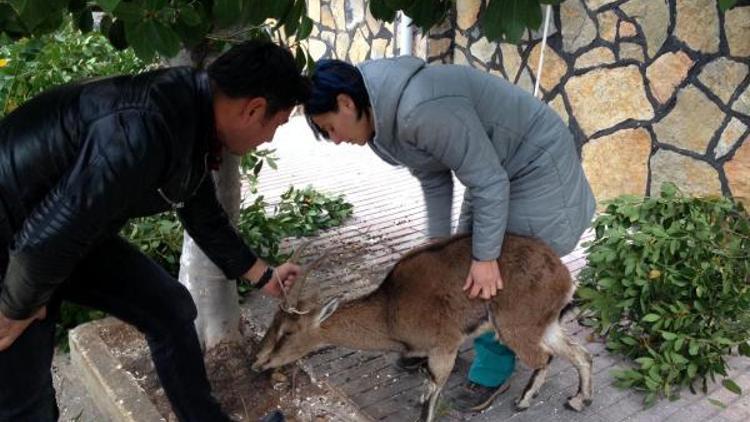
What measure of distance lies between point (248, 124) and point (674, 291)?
8.85 ft

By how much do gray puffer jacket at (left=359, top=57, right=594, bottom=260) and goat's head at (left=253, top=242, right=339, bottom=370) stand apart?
0.82 meters

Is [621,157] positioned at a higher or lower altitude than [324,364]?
higher

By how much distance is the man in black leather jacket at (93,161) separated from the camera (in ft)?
6.33

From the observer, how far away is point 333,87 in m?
2.67

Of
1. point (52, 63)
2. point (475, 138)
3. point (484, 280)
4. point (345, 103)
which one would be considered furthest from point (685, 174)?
point (52, 63)

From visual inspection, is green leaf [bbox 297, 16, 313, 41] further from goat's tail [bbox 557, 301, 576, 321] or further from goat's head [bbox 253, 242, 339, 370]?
goat's tail [bbox 557, 301, 576, 321]

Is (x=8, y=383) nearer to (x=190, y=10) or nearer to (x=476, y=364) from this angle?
(x=190, y=10)

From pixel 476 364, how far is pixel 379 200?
345cm

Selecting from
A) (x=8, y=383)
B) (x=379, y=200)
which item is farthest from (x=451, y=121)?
(x=379, y=200)

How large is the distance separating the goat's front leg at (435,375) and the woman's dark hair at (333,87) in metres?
1.28

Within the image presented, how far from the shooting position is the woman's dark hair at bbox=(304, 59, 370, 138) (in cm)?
265

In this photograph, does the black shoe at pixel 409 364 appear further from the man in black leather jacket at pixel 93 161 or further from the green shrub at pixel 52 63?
the green shrub at pixel 52 63

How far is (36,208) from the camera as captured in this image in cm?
201

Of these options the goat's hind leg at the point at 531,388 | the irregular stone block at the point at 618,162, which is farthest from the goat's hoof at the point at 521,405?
the irregular stone block at the point at 618,162
